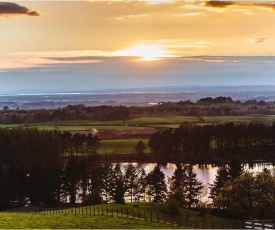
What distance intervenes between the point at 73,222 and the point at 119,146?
7086 centimetres

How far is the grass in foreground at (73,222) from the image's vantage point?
26.2m

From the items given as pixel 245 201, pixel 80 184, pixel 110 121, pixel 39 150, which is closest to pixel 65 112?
pixel 110 121

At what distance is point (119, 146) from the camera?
99.4 metres

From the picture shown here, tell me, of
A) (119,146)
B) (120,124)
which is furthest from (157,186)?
(120,124)

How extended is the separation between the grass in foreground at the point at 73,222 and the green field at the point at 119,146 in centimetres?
6309

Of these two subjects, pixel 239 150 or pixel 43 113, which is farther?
pixel 43 113

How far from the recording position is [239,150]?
96.0 metres

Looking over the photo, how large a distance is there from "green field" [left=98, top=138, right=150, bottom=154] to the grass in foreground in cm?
6309

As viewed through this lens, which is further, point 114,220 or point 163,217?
point 163,217

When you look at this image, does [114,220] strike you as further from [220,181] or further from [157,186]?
[220,181]

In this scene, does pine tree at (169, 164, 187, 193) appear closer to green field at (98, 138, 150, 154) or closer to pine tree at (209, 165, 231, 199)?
pine tree at (209, 165, 231, 199)

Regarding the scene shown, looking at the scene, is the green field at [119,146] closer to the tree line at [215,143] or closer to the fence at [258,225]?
the tree line at [215,143]

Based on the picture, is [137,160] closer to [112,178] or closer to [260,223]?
[112,178]

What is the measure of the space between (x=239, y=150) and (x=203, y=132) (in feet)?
30.0
